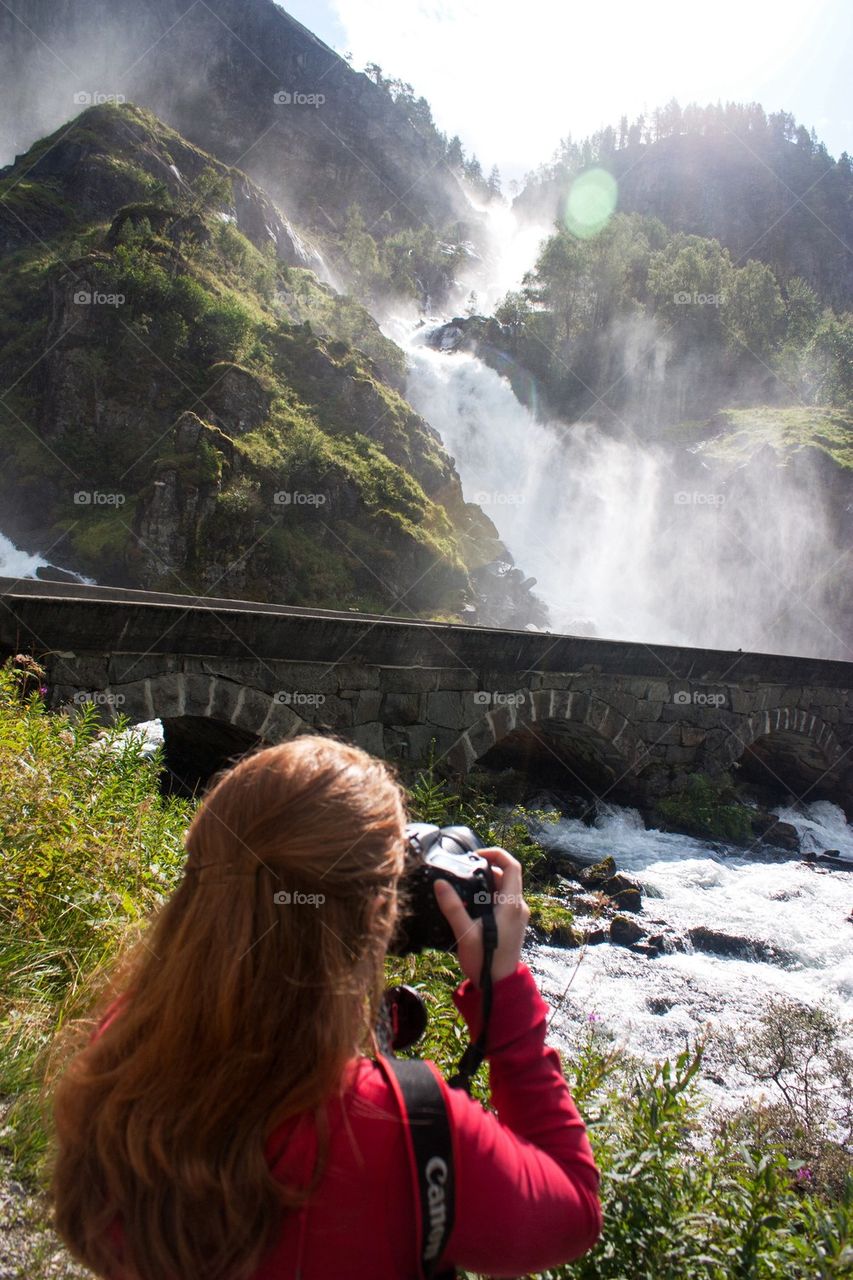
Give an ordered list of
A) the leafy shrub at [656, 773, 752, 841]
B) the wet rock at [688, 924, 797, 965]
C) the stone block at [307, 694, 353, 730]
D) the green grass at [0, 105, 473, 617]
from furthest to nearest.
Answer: the green grass at [0, 105, 473, 617] → the leafy shrub at [656, 773, 752, 841] → the wet rock at [688, 924, 797, 965] → the stone block at [307, 694, 353, 730]

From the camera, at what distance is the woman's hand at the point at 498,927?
4.22 ft

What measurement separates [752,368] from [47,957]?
178 ft

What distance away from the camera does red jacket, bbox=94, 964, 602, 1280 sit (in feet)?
3.32

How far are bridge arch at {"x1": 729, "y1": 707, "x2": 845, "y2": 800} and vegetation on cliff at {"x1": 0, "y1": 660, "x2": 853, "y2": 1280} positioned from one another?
6.79 meters

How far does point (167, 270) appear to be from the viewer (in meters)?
26.1

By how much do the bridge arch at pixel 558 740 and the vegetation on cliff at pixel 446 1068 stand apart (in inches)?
126

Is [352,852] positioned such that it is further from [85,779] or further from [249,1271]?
[85,779]

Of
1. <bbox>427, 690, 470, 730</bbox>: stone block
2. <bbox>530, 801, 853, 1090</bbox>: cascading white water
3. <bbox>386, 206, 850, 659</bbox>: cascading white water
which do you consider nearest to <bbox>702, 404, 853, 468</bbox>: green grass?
<bbox>386, 206, 850, 659</bbox>: cascading white water

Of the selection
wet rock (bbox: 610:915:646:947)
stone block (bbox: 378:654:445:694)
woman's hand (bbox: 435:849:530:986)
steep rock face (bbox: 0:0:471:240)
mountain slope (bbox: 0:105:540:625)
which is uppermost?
steep rock face (bbox: 0:0:471:240)

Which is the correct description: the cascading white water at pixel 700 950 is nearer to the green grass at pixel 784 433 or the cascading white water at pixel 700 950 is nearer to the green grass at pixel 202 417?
the green grass at pixel 202 417

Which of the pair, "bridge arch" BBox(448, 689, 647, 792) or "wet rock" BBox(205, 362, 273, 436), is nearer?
"bridge arch" BBox(448, 689, 647, 792)

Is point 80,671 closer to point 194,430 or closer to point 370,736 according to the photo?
point 370,736

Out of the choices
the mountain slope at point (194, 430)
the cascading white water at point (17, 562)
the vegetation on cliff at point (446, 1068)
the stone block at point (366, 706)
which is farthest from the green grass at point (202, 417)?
the vegetation on cliff at point (446, 1068)

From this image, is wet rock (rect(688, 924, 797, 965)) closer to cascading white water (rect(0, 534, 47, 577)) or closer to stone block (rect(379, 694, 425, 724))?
stone block (rect(379, 694, 425, 724))
